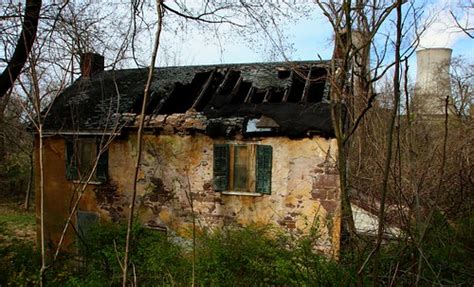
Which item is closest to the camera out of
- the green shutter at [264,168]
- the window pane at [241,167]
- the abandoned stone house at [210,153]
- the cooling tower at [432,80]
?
the abandoned stone house at [210,153]

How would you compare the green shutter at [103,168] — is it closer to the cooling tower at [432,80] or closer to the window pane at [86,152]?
the window pane at [86,152]

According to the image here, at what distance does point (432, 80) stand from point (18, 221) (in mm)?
25376

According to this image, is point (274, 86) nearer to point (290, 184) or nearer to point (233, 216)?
point (290, 184)

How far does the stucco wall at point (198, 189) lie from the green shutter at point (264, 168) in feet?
0.44

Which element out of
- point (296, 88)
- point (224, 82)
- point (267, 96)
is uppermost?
point (224, 82)

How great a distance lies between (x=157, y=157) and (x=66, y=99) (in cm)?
494

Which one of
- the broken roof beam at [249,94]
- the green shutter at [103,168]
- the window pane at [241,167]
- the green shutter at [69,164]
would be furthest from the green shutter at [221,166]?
the green shutter at [69,164]

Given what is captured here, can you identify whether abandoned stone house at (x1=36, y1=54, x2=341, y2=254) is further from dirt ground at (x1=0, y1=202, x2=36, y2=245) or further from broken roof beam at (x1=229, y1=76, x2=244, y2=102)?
dirt ground at (x1=0, y1=202, x2=36, y2=245)

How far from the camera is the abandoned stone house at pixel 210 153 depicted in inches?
348

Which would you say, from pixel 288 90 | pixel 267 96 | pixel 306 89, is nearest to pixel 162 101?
pixel 267 96

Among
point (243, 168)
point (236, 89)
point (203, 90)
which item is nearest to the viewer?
point (243, 168)

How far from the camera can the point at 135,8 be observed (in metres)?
5.45

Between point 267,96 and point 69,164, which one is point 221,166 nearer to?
point 267,96

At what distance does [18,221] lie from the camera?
17.1 meters
